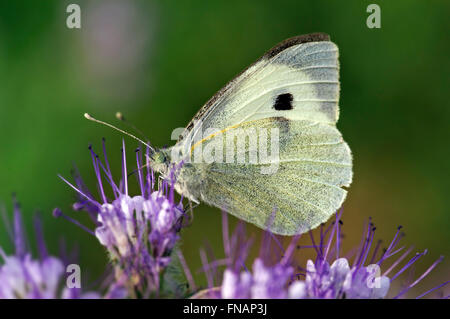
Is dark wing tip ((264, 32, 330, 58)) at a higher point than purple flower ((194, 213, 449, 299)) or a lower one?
higher

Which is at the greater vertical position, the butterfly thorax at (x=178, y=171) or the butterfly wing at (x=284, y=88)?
the butterfly wing at (x=284, y=88)

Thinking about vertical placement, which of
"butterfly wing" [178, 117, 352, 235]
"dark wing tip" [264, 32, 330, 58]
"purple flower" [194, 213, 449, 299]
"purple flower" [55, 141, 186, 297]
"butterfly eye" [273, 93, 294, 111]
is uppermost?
"dark wing tip" [264, 32, 330, 58]

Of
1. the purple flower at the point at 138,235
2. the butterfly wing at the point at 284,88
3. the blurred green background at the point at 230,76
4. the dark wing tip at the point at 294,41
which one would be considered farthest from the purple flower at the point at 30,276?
the blurred green background at the point at 230,76

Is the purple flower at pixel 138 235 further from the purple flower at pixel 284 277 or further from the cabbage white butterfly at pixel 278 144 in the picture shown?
the cabbage white butterfly at pixel 278 144

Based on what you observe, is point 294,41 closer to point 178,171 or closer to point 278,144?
point 278,144

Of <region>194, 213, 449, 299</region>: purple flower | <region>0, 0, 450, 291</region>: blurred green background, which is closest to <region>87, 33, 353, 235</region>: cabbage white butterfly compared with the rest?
<region>194, 213, 449, 299</region>: purple flower

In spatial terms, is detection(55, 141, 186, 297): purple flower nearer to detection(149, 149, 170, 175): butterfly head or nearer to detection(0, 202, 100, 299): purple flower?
detection(0, 202, 100, 299): purple flower
